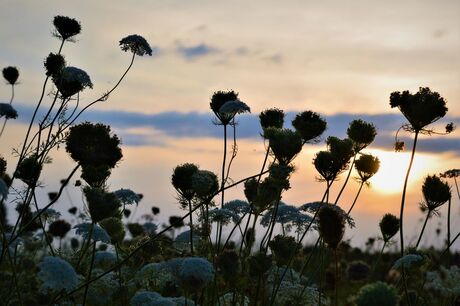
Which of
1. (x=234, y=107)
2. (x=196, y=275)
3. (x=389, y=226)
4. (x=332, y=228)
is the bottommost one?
(x=196, y=275)

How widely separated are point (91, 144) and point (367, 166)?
422cm

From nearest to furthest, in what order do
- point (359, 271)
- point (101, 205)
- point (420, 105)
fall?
point (101, 205)
point (420, 105)
point (359, 271)

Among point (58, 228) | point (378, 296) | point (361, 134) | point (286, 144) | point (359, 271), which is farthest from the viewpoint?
point (359, 271)

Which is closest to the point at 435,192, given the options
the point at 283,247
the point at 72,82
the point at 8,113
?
the point at 283,247

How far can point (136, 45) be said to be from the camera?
30.4 ft

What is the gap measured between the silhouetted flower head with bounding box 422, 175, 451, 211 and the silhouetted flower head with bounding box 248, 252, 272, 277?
Answer: 2.47m

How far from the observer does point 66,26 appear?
361 inches

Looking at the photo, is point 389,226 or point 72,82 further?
point 389,226

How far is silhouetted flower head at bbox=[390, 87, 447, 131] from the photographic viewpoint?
23.9 ft

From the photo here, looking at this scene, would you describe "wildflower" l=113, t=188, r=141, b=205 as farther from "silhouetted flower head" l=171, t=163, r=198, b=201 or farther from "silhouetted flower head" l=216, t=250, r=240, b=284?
"silhouetted flower head" l=216, t=250, r=240, b=284

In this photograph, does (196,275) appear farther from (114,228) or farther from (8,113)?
(8,113)

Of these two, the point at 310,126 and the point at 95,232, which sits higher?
the point at 310,126

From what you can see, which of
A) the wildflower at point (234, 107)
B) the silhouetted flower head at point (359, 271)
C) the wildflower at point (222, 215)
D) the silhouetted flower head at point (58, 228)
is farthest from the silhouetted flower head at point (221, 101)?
the silhouetted flower head at point (359, 271)

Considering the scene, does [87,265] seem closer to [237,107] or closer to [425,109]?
[237,107]
